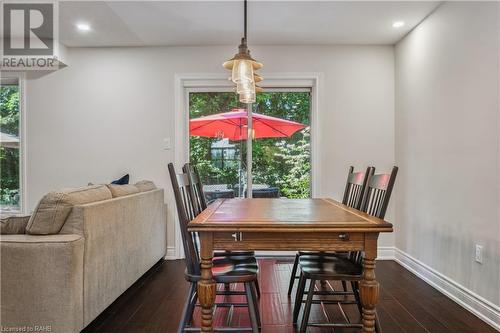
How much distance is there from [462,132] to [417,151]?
792 mm

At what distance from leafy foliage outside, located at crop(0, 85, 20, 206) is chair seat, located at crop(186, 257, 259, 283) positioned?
3314 mm

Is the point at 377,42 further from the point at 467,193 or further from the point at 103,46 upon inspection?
the point at 103,46

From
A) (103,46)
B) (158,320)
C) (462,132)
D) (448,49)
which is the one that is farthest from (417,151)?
(103,46)

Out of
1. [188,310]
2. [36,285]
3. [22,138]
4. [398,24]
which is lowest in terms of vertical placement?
[188,310]

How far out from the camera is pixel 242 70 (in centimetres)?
221

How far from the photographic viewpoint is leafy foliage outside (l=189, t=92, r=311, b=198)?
14.1 ft

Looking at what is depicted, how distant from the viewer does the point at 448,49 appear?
291cm

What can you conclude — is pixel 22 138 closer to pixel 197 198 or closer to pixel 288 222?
pixel 197 198

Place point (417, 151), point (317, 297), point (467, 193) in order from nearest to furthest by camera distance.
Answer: point (467, 193) → point (317, 297) → point (417, 151)

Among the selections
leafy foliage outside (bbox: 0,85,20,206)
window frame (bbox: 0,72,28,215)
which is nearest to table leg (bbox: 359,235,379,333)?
window frame (bbox: 0,72,28,215)

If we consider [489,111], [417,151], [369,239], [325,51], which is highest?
[325,51]

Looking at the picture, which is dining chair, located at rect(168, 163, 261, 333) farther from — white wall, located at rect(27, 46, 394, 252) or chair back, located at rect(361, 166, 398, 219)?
white wall, located at rect(27, 46, 394, 252)

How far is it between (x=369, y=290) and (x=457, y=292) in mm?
1531

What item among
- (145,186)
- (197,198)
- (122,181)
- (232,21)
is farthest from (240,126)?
(197,198)
